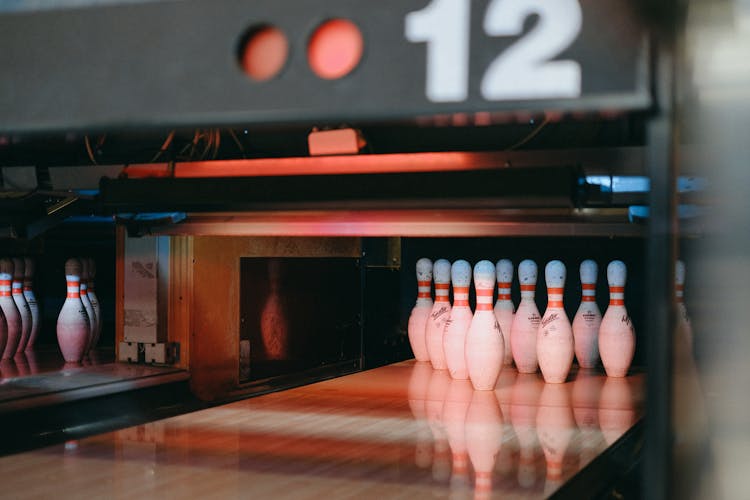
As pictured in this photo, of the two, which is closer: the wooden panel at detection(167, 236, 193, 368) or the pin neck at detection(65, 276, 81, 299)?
the wooden panel at detection(167, 236, 193, 368)

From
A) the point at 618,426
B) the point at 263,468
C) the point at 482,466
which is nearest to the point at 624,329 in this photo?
the point at 618,426

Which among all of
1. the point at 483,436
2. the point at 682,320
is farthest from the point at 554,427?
the point at 682,320

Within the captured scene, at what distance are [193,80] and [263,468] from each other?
1186 mm

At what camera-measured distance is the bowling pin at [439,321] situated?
3.66 m

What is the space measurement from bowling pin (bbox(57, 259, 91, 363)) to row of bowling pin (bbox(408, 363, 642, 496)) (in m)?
1.48

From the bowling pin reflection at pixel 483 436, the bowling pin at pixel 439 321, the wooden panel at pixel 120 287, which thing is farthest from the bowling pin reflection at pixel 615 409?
the wooden panel at pixel 120 287

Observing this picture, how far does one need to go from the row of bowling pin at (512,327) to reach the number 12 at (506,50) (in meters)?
2.34

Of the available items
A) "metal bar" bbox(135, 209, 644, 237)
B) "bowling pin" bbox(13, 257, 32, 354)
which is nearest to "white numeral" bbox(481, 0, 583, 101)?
"metal bar" bbox(135, 209, 644, 237)

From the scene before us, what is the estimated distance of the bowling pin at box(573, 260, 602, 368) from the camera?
142 inches

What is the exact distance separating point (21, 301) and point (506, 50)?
3673 millimetres

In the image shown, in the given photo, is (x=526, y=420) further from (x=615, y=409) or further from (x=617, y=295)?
(x=617, y=295)

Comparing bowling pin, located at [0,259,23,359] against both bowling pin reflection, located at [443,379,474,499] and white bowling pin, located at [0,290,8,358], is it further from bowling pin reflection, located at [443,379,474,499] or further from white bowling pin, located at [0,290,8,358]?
bowling pin reflection, located at [443,379,474,499]

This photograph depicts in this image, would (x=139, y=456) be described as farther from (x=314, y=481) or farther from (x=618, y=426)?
(x=618, y=426)

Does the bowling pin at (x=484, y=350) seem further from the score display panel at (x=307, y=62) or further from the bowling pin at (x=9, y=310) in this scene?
the score display panel at (x=307, y=62)
